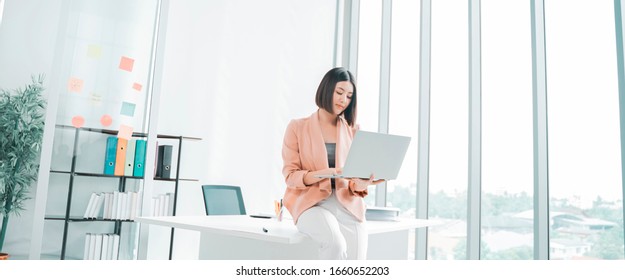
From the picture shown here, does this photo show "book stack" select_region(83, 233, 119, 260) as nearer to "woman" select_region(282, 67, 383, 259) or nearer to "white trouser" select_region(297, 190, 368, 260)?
"woman" select_region(282, 67, 383, 259)

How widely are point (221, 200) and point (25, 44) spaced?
6.29 ft

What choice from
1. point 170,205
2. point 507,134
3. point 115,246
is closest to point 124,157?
point 170,205

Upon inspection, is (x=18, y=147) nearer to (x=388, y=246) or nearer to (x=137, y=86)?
(x=137, y=86)

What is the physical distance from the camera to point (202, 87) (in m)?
4.36

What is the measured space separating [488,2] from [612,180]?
1.74 meters

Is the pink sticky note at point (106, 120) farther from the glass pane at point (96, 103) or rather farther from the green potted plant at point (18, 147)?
the green potted plant at point (18, 147)

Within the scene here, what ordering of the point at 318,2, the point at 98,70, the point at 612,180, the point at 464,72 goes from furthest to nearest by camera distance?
the point at 318,2, the point at 464,72, the point at 98,70, the point at 612,180

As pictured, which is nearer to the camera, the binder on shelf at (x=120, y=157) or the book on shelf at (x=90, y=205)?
the book on shelf at (x=90, y=205)

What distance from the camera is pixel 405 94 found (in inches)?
177

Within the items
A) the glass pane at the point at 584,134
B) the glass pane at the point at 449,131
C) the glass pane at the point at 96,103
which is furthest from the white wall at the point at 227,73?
the glass pane at the point at 584,134

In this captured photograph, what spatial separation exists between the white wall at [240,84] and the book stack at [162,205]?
1.10 ft

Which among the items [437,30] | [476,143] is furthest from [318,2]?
[476,143]

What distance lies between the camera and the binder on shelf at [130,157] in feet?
11.6
